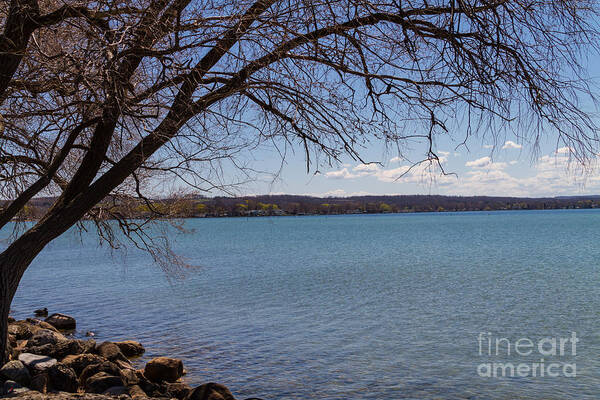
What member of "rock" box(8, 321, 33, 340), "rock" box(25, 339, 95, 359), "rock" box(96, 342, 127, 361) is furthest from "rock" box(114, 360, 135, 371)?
"rock" box(8, 321, 33, 340)

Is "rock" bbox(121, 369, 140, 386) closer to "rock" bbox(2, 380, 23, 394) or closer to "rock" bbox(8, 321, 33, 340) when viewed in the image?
"rock" bbox(2, 380, 23, 394)

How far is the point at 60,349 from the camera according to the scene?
1006 cm

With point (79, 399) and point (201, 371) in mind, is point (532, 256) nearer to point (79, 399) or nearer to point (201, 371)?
point (201, 371)

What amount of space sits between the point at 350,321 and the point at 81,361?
7.81 metres

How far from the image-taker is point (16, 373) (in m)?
7.43

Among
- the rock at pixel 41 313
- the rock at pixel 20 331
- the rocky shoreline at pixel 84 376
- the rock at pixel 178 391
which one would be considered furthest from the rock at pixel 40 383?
the rock at pixel 41 313

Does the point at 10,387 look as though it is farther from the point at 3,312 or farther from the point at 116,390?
the point at 116,390

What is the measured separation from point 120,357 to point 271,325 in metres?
5.13

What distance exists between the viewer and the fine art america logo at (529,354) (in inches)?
405

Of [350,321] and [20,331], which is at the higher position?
[20,331]

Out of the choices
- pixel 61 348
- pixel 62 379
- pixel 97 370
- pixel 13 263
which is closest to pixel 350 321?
pixel 61 348

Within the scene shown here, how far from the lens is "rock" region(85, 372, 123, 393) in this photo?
812 centimetres

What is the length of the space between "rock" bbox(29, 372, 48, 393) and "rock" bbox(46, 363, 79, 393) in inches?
8.3

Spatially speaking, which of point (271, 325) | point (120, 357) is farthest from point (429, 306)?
point (120, 357)
